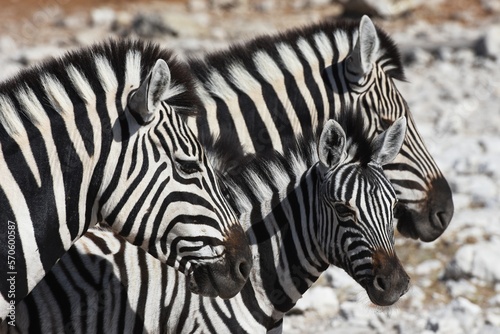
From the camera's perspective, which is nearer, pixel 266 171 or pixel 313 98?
pixel 266 171

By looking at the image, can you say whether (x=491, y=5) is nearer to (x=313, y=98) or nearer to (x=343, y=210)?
(x=313, y=98)

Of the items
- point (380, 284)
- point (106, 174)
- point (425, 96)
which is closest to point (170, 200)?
point (106, 174)

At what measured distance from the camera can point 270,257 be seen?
574cm

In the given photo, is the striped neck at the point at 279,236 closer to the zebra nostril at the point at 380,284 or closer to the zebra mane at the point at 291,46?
A: the zebra nostril at the point at 380,284

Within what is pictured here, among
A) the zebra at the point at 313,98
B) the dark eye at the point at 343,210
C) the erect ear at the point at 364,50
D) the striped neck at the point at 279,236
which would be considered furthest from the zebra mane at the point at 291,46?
the dark eye at the point at 343,210

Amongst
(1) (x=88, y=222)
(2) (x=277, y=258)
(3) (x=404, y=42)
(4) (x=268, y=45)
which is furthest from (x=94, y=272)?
(3) (x=404, y=42)

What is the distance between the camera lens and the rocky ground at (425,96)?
8.06m

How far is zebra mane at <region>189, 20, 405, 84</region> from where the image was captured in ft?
23.8

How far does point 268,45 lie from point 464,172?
4.37 m

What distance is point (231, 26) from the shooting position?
18250mm

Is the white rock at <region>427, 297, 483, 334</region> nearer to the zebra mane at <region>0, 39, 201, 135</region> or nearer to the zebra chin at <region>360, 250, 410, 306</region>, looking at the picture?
the zebra chin at <region>360, 250, 410, 306</region>

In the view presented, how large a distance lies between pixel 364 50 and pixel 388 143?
1.61 m

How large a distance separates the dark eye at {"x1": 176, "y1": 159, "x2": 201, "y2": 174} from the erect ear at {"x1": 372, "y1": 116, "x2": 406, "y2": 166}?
1274mm

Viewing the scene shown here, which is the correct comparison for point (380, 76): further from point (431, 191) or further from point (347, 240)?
point (347, 240)
